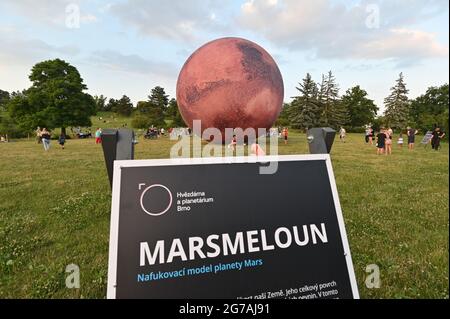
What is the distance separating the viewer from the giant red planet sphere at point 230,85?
5.14 meters

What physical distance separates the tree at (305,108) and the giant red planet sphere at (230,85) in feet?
218

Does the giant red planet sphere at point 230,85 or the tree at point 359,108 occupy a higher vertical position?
the tree at point 359,108

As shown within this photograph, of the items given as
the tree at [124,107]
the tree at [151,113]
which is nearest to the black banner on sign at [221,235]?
the tree at [151,113]

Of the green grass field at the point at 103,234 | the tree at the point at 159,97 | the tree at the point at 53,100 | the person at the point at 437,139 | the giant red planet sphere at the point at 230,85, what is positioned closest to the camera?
the green grass field at the point at 103,234

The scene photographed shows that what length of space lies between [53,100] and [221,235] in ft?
171

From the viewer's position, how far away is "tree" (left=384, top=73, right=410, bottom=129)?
73750 mm

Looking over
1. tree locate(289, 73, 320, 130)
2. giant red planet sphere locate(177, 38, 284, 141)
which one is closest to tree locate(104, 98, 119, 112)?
tree locate(289, 73, 320, 130)

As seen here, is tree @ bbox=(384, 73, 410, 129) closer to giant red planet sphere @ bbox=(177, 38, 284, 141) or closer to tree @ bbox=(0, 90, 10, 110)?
giant red planet sphere @ bbox=(177, 38, 284, 141)

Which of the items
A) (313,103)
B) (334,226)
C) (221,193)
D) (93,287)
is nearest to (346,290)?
(334,226)

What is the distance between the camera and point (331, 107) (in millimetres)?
74938

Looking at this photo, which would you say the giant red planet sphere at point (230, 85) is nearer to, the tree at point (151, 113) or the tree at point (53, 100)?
the tree at point (53, 100)

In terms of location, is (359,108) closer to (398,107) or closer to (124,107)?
(398,107)

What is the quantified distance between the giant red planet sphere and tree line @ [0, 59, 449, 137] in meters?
25.5
